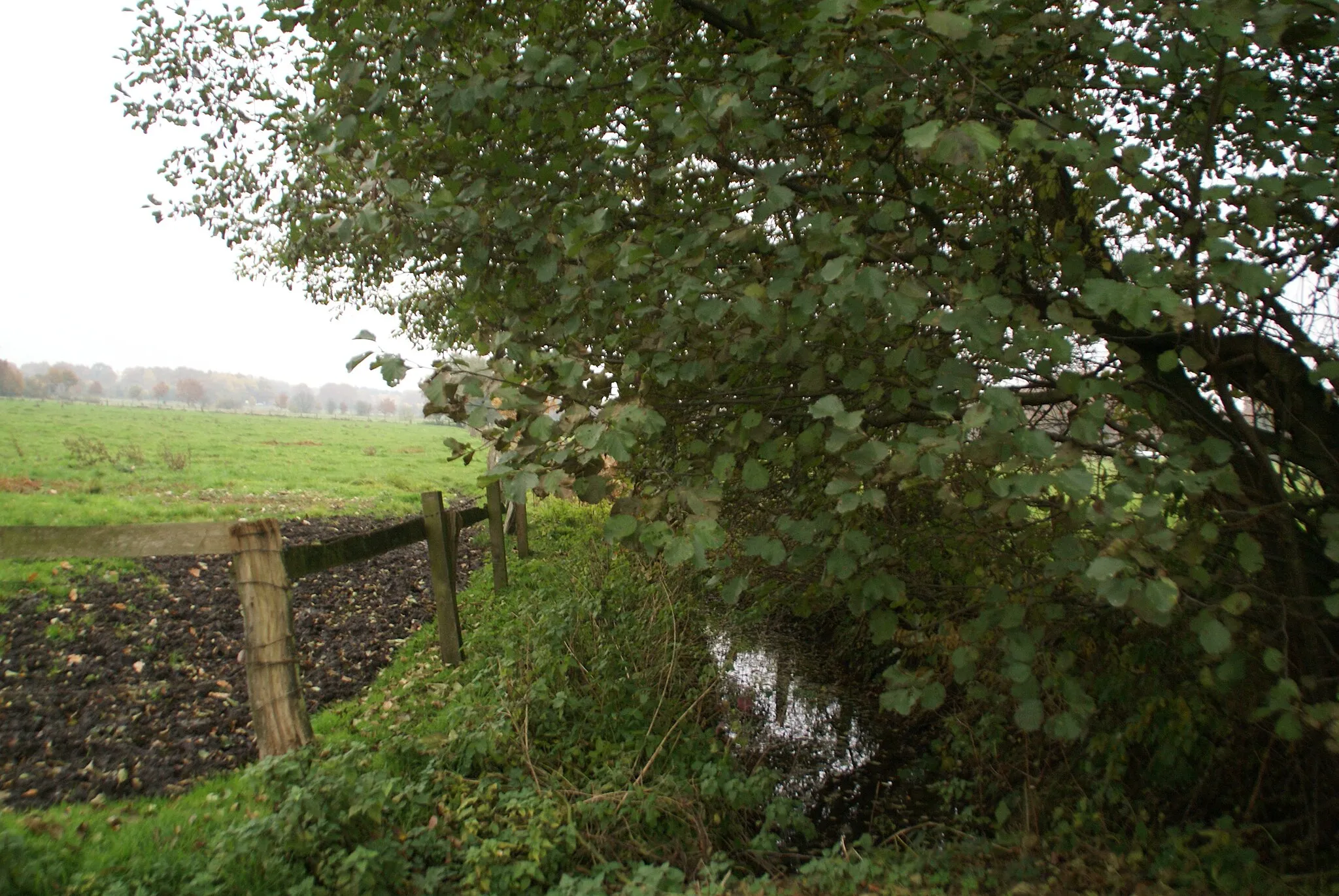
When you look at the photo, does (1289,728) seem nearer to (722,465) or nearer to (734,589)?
(734,589)

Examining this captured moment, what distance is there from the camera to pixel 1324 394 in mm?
3342

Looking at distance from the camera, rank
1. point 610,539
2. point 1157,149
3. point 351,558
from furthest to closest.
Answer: point 351,558 → point 1157,149 → point 610,539

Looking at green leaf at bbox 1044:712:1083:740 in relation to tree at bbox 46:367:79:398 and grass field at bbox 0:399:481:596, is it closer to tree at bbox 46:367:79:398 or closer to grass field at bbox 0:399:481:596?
grass field at bbox 0:399:481:596

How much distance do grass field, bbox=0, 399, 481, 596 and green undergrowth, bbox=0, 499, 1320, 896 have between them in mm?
1925

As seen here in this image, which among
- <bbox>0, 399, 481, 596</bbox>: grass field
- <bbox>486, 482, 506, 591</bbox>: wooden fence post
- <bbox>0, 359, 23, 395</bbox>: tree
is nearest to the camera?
<bbox>486, 482, 506, 591</bbox>: wooden fence post

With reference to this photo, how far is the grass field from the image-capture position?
12.2 meters

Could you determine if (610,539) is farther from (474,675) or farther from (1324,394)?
(474,675)

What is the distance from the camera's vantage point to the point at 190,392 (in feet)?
155

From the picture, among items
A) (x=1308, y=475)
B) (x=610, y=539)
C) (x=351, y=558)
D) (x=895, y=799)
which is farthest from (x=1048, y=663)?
→ (x=351, y=558)

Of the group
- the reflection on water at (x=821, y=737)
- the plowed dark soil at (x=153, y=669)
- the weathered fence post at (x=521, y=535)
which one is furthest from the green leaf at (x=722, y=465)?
the weathered fence post at (x=521, y=535)

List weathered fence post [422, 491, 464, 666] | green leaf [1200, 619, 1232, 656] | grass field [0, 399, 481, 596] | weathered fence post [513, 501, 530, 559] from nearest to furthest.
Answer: green leaf [1200, 619, 1232, 656] → weathered fence post [422, 491, 464, 666] → weathered fence post [513, 501, 530, 559] → grass field [0, 399, 481, 596]

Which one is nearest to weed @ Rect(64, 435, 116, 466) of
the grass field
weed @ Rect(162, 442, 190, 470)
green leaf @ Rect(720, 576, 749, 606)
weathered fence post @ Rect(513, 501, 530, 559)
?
the grass field

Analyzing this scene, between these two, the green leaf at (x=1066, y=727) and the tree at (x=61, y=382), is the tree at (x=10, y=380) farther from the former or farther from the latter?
the green leaf at (x=1066, y=727)

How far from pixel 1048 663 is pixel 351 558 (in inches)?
160
